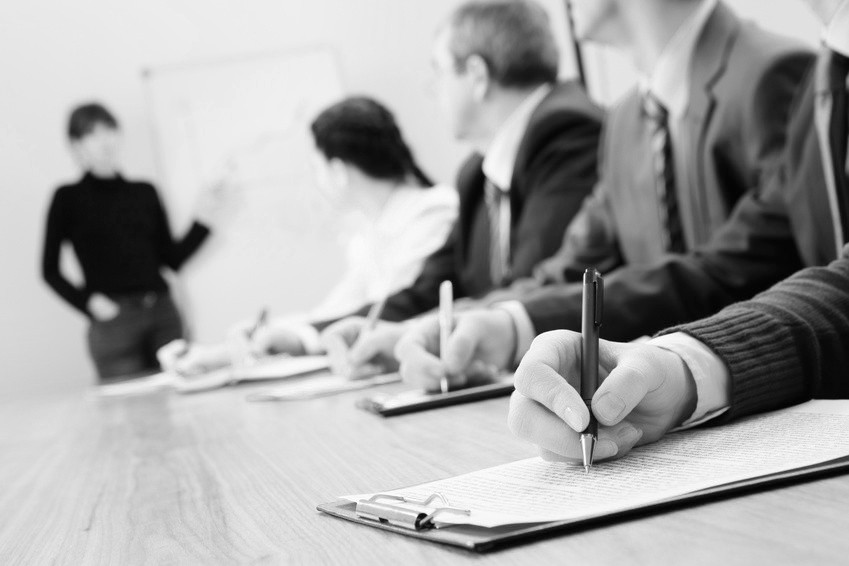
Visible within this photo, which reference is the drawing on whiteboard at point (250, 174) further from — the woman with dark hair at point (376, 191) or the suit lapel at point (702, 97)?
the suit lapel at point (702, 97)

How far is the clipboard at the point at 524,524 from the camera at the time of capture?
514 millimetres

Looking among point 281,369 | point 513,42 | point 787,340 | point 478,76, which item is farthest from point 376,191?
point 787,340

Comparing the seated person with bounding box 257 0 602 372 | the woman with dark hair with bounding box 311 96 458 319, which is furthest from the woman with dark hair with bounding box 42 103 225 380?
the seated person with bounding box 257 0 602 372

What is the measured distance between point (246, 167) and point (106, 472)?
4.19 meters

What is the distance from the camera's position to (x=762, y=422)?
747mm

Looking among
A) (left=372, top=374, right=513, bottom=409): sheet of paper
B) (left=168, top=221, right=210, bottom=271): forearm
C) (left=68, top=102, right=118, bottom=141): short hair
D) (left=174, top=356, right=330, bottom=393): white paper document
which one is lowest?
(left=174, top=356, right=330, bottom=393): white paper document

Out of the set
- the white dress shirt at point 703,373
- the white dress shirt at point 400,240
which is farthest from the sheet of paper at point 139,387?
the white dress shirt at point 703,373

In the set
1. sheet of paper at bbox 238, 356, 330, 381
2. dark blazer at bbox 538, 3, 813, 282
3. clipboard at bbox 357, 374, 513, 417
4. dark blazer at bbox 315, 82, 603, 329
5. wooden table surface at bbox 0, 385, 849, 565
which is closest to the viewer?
wooden table surface at bbox 0, 385, 849, 565

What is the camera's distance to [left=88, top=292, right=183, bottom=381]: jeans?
439cm

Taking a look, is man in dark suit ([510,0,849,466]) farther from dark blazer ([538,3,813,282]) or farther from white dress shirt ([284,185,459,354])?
white dress shirt ([284,185,459,354])

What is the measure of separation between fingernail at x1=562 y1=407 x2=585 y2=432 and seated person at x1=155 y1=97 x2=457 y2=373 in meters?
2.10

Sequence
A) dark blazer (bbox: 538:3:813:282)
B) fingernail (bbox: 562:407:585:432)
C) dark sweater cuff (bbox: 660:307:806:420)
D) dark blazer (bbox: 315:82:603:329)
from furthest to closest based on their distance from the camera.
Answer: dark blazer (bbox: 315:82:603:329)
dark blazer (bbox: 538:3:813:282)
dark sweater cuff (bbox: 660:307:806:420)
fingernail (bbox: 562:407:585:432)

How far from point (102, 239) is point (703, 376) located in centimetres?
425

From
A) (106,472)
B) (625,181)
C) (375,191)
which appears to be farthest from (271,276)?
(106,472)
